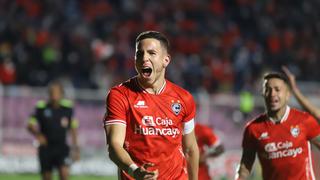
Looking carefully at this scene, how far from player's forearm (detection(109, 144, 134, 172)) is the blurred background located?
1176cm

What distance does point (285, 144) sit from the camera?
8336 mm

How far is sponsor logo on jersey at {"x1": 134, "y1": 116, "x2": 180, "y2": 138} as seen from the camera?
6.71 metres

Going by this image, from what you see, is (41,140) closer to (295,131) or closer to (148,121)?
(295,131)

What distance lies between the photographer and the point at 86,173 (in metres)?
20.3

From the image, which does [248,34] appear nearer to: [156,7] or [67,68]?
[156,7]

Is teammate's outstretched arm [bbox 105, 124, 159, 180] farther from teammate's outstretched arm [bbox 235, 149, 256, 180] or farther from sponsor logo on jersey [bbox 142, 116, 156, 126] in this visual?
teammate's outstretched arm [bbox 235, 149, 256, 180]

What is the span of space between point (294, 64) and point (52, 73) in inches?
274

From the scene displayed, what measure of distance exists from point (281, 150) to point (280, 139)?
4.5 inches

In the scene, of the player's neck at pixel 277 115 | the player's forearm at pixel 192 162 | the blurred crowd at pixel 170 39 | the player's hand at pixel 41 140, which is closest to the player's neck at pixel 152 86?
the player's forearm at pixel 192 162

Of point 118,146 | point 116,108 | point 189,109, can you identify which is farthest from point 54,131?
point 118,146

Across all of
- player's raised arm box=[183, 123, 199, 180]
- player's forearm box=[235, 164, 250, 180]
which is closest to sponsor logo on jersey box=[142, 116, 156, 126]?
player's raised arm box=[183, 123, 199, 180]

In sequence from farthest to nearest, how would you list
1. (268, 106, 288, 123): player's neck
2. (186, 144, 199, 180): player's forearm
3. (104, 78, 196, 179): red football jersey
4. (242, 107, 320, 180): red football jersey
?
(268, 106, 288, 123): player's neck, (242, 107, 320, 180): red football jersey, (186, 144, 199, 180): player's forearm, (104, 78, 196, 179): red football jersey

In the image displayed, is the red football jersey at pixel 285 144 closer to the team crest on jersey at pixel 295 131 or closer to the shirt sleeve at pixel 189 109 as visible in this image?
the team crest on jersey at pixel 295 131

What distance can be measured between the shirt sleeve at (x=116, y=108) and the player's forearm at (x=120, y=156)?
0.77ft
